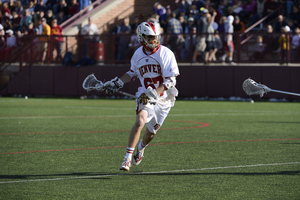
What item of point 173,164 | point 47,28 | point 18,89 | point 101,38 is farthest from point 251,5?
point 173,164

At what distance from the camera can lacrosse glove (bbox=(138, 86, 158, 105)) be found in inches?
294

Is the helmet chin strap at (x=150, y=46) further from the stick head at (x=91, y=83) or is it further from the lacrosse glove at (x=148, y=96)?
the stick head at (x=91, y=83)

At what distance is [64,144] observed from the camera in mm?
10031

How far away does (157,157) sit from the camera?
340 inches

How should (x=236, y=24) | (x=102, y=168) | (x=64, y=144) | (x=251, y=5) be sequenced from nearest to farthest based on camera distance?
(x=102, y=168)
(x=64, y=144)
(x=236, y=24)
(x=251, y=5)

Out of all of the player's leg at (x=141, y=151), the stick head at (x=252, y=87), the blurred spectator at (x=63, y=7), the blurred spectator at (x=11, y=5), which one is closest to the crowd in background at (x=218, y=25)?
the blurred spectator at (x=63, y=7)

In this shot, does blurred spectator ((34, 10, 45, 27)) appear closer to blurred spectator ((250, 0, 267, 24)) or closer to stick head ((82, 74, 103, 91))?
blurred spectator ((250, 0, 267, 24))

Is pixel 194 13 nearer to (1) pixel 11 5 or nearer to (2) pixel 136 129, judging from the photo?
(1) pixel 11 5

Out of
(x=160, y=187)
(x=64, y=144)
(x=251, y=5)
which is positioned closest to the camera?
(x=160, y=187)

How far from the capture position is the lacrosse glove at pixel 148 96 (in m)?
7.46

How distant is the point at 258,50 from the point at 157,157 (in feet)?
42.5

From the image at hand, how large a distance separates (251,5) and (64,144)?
16.1m

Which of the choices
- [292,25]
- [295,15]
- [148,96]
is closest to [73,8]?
[295,15]

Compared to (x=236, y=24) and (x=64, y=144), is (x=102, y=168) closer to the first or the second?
(x=64, y=144)
